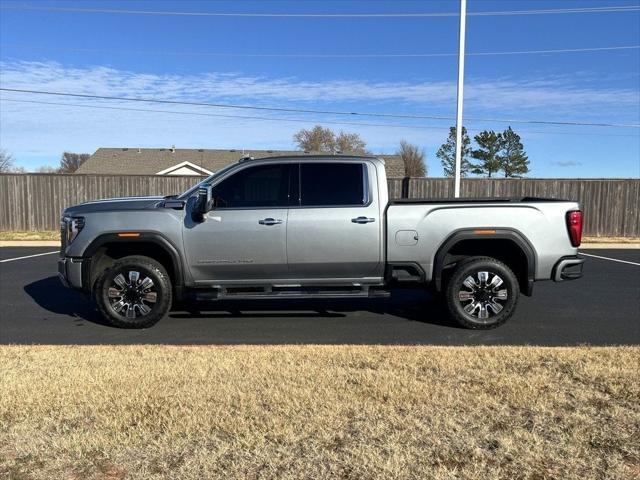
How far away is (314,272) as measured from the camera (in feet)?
21.6

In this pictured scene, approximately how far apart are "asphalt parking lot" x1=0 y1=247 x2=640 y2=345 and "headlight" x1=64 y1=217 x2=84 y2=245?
1.10 meters

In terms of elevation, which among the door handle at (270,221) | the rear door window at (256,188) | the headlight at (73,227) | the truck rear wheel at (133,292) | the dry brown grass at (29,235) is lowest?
the dry brown grass at (29,235)

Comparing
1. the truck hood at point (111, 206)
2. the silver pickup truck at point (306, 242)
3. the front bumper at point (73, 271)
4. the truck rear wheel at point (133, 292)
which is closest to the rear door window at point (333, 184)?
the silver pickup truck at point (306, 242)

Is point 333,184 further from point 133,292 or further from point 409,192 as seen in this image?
point 409,192

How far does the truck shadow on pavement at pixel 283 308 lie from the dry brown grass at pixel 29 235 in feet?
39.9

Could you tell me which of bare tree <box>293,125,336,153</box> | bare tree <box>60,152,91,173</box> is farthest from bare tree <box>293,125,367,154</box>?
bare tree <box>60,152,91,173</box>

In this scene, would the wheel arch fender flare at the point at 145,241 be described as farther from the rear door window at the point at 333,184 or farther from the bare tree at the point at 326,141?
the bare tree at the point at 326,141

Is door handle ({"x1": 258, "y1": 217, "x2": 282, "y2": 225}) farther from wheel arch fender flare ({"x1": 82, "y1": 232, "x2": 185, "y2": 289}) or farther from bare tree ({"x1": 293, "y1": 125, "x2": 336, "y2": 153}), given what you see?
bare tree ({"x1": 293, "y1": 125, "x2": 336, "y2": 153})

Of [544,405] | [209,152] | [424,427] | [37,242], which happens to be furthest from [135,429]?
[209,152]

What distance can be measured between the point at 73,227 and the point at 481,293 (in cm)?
499

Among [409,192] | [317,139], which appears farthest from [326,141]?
[409,192]

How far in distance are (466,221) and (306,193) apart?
1944mm

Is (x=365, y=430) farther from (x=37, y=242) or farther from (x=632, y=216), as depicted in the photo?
(x=632, y=216)

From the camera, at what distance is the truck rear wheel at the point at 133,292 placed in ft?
21.3
